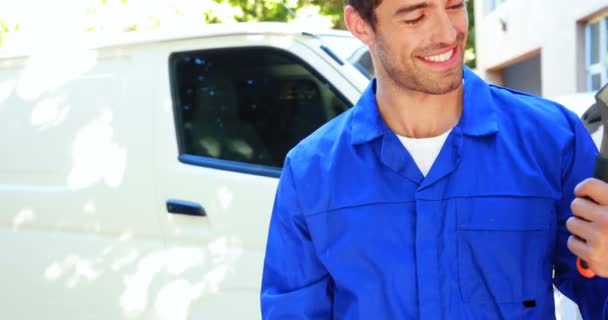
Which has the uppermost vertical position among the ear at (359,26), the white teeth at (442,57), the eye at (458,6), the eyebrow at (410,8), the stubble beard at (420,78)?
the eyebrow at (410,8)

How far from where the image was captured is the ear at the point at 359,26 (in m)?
1.95

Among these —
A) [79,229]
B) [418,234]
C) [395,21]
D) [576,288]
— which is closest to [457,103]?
[395,21]

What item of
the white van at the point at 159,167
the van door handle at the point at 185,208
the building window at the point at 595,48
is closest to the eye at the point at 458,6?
the white van at the point at 159,167

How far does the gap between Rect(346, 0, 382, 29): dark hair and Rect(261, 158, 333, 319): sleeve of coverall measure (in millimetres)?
398

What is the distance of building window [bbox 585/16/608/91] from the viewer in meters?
10.3

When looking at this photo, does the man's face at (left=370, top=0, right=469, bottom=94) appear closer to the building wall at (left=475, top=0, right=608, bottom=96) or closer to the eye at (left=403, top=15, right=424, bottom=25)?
the eye at (left=403, top=15, right=424, bottom=25)

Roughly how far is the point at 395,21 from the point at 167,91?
6.46 feet

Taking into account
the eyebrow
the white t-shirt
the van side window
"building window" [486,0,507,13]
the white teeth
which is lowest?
"building window" [486,0,507,13]

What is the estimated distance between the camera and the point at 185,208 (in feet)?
11.4

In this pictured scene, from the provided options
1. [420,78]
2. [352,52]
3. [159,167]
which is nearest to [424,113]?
[420,78]

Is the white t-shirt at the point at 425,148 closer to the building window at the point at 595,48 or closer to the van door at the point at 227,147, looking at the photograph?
the van door at the point at 227,147

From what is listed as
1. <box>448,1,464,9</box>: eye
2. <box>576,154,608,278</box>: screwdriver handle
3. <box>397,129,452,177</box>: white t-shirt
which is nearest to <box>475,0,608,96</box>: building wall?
<box>448,1,464,9</box>: eye

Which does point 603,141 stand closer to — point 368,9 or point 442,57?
point 442,57

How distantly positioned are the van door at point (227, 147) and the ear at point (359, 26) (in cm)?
128
